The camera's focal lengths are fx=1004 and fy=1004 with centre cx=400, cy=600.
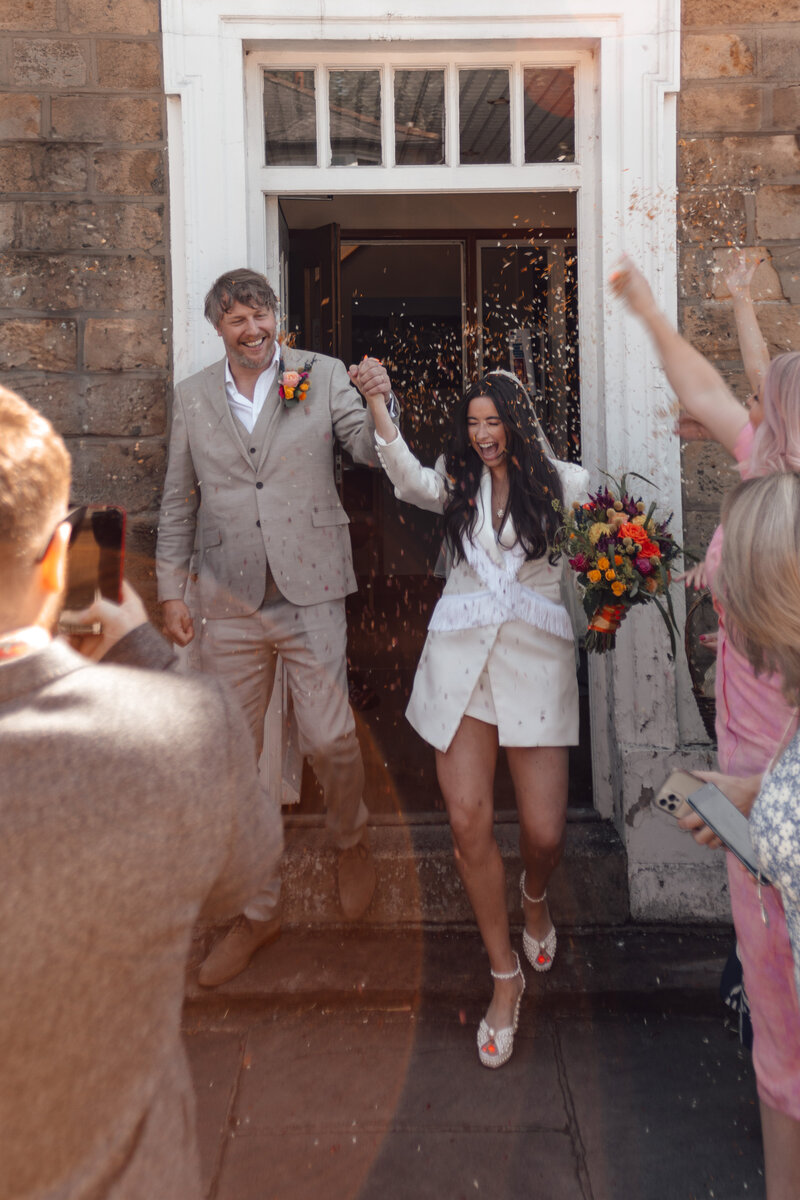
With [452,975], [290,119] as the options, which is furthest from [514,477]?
[290,119]

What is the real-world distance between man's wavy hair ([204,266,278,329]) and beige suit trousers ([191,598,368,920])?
1.06 m

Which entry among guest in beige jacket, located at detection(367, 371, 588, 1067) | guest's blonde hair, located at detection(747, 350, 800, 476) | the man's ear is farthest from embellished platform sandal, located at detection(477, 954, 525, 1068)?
the man's ear

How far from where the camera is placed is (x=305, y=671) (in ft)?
12.0

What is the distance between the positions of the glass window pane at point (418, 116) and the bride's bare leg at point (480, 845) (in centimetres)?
254

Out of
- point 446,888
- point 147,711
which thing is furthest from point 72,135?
point 147,711

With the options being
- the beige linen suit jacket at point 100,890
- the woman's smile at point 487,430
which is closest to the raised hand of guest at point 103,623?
the beige linen suit jacket at point 100,890

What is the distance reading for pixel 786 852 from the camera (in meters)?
1.70

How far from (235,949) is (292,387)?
203cm

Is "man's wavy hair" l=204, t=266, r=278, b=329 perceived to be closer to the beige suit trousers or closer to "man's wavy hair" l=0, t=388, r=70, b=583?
the beige suit trousers

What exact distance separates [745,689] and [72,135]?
3.38 meters

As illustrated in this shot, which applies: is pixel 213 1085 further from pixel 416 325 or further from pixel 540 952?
pixel 416 325

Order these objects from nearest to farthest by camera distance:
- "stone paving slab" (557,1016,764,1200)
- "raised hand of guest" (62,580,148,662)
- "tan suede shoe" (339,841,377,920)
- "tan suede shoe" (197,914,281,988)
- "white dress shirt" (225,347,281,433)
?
"raised hand of guest" (62,580,148,662) < "stone paving slab" (557,1016,764,1200) < "tan suede shoe" (197,914,281,988) < "white dress shirt" (225,347,281,433) < "tan suede shoe" (339,841,377,920)

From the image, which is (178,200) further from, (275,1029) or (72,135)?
(275,1029)

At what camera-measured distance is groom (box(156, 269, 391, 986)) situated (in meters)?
3.61
